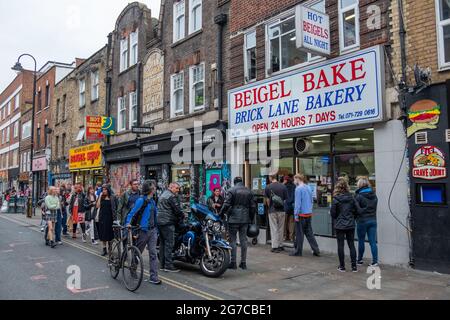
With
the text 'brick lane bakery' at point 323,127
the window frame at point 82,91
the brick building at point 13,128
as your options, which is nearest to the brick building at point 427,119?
the text 'brick lane bakery' at point 323,127

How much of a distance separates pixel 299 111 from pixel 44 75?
28.5 metres

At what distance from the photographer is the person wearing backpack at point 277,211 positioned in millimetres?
10625

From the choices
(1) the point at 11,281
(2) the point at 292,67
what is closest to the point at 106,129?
(2) the point at 292,67

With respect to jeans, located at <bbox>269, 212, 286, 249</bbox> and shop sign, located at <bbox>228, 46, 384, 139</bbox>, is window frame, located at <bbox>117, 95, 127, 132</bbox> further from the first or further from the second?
jeans, located at <bbox>269, 212, 286, 249</bbox>

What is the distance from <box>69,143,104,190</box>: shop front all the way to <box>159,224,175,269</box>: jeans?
15.1 metres

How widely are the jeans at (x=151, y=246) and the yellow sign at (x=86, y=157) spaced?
652 inches

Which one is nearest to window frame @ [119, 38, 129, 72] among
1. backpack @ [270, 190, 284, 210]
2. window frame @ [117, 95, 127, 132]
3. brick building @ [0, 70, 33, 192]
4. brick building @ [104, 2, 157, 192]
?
brick building @ [104, 2, 157, 192]

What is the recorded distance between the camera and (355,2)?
9914 millimetres

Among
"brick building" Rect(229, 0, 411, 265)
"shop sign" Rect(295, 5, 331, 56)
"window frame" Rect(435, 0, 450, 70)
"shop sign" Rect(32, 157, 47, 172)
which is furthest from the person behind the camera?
"shop sign" Rect(32, 157, 47, 172)

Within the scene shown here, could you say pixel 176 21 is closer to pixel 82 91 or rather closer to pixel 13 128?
pixel 82 91

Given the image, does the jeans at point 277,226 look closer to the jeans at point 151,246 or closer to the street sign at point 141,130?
the jeans at point 151,246

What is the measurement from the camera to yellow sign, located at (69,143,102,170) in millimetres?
23219

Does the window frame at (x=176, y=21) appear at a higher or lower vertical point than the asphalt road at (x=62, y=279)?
higher
